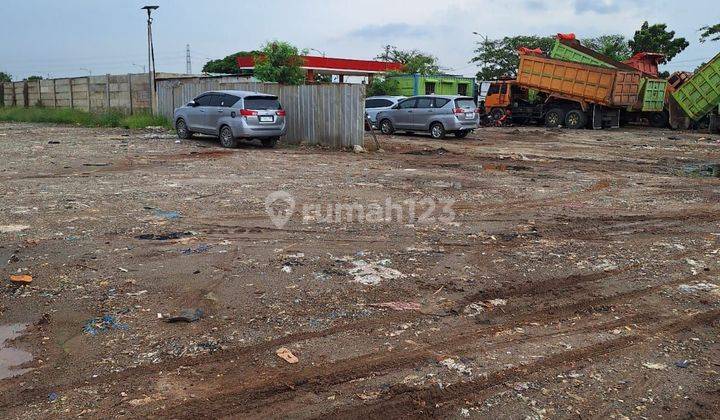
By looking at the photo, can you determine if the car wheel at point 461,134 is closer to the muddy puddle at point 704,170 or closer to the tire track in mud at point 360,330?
Result: the muddy puddle at point 704,170

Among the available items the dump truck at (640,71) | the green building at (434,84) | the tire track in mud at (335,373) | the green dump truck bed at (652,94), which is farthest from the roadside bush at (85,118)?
the tire track in mud at (335,373)

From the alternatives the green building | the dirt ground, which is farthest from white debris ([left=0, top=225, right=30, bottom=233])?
the green building

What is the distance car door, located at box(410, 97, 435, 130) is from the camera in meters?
20.1

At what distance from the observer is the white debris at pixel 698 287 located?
512 centimetres

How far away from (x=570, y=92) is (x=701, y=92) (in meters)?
→ 4.96

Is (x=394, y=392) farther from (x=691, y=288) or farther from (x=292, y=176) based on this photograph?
(x=292, y=176)

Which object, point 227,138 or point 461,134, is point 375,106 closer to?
point 461,134

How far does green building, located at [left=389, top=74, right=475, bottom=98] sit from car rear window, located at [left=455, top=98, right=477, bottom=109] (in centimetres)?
1416

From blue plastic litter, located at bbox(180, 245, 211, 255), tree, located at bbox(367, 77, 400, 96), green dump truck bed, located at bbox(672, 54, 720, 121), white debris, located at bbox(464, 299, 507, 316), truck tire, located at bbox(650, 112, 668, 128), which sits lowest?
white debris, located at bbox(464, 299, 507, 316)

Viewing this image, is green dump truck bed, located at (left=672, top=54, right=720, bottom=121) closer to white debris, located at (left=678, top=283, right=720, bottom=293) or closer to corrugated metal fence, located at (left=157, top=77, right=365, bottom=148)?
corrugated metal fence, located at (left=157, top=77, right=365, bottom=148)

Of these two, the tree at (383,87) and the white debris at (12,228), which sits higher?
the tree at (383,87)

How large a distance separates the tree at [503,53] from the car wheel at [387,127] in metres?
33.6

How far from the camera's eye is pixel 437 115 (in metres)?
19.9

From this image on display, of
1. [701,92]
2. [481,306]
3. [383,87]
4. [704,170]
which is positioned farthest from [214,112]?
Result: [701,92]
